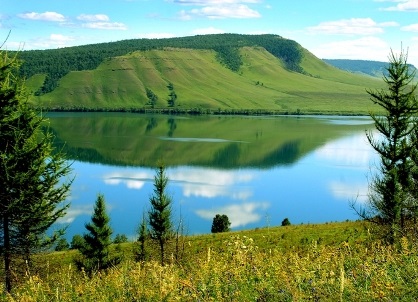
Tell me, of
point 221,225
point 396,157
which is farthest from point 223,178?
point 396,157

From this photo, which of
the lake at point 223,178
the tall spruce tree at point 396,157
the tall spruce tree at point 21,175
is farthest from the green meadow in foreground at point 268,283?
the lake at point 223,178

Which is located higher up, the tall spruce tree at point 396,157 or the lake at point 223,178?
the tall spruce tree at point 396,157

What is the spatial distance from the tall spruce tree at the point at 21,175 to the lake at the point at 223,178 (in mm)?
21059

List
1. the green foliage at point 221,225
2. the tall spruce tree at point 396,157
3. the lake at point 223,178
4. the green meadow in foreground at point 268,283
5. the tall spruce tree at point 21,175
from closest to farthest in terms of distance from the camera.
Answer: the green meadow in foreground at point 268,283
the tall spruce tree at point 21,175
the tall spruce tree at point 396,157
the green foliage at point 221,225
the lake at point 223,178

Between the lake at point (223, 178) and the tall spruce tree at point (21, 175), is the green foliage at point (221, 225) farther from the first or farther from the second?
the tall spruce tree at point (21, 175)

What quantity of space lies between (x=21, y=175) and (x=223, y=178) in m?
105

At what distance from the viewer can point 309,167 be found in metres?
142

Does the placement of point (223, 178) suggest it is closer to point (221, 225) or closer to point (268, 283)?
point (221, 225)

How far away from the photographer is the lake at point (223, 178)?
290 feet

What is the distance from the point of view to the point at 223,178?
12694 cm

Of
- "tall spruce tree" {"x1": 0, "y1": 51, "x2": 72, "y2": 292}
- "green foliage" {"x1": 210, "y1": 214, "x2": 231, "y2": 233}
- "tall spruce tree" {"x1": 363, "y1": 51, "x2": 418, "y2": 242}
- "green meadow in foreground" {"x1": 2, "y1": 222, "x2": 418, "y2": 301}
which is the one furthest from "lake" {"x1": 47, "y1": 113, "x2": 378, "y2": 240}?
"green meadow in foreground" {"x1": 2, "y1": 222, "x2": 418, "y2": 301}

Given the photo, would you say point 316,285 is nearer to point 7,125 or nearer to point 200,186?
point 7,125

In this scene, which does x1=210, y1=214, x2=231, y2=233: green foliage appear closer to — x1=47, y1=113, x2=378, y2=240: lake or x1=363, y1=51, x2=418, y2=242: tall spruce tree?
x1=47, y1=113, x2=378, y2=240: lake

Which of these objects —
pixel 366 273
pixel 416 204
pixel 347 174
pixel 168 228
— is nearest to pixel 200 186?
pixel 347 174
